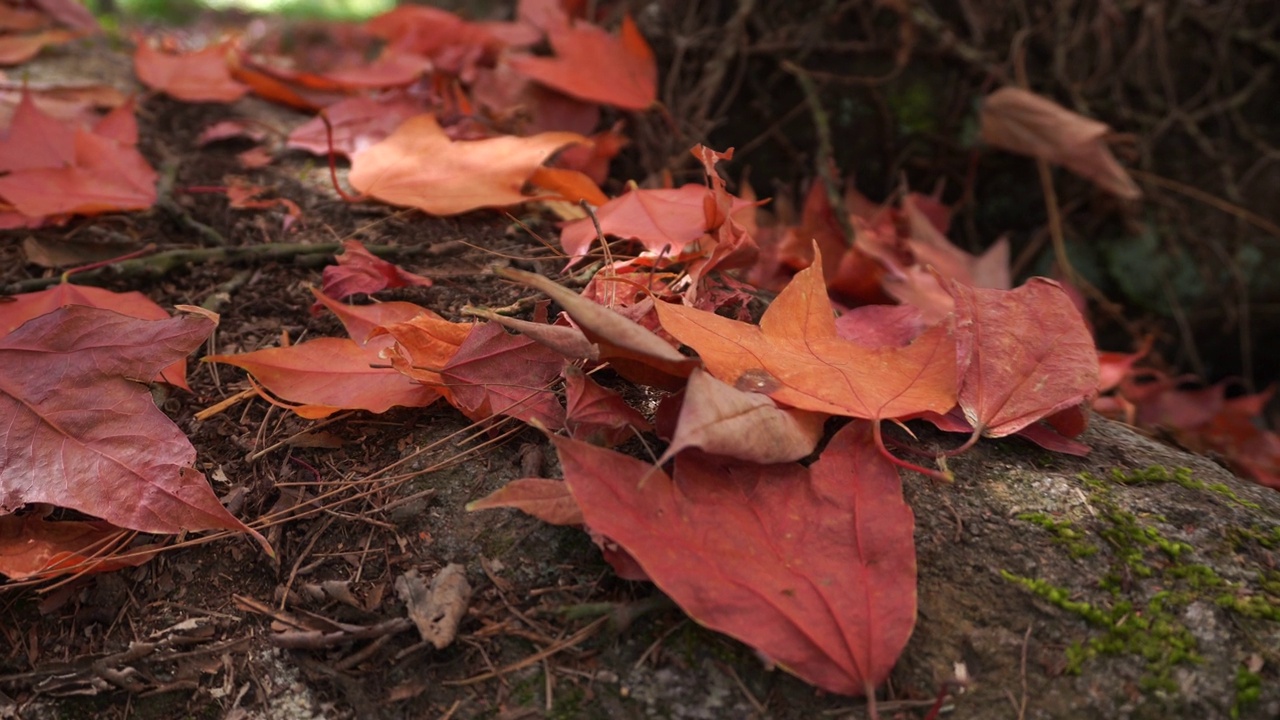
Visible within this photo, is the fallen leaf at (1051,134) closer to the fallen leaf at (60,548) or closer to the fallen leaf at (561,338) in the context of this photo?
the fallen leaf at (561,338)

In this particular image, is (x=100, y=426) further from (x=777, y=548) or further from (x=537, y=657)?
(x=777, y=548)

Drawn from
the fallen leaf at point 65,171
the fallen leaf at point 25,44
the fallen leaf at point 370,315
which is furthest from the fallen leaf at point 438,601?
the fallen leaf at point 25,44

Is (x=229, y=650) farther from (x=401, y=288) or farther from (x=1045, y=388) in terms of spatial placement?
(x=1045, y=388)

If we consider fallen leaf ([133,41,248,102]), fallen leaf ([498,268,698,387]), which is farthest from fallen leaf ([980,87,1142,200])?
fallen leaf ([133,41,248,102])

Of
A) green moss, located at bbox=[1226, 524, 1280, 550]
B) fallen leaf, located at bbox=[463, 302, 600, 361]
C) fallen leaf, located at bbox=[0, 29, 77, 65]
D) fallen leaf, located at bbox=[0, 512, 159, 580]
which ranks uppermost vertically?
fallen leaf, located at bbox=[463, 302, 600, 361]

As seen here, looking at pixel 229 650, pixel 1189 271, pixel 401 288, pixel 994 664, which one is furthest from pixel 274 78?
pixel 1189 271

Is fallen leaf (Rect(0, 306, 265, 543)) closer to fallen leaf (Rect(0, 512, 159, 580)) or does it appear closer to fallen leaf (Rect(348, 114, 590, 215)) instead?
fallen leaf (Rect(0, 512, 159, 580))
